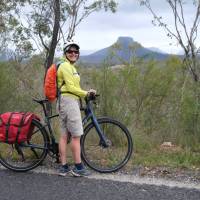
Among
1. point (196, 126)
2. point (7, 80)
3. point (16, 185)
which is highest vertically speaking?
point (7, 80)

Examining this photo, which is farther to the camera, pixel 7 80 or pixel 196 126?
pixel 7 80

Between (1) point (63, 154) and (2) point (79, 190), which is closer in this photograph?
(2) point (79, 190)

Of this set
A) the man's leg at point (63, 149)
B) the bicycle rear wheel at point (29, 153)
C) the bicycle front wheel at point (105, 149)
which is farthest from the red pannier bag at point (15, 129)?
the bicycle front wheel at point (105, 149)

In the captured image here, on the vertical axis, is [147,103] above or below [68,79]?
below

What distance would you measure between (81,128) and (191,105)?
2.87 m

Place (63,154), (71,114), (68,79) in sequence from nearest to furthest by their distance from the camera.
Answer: (68,79), (71,114), (63,154)

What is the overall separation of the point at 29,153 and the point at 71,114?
1004mm

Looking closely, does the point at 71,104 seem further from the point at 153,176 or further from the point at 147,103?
the point at 147,103

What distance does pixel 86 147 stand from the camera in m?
6.57

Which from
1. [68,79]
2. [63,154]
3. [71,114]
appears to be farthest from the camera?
[63,154]

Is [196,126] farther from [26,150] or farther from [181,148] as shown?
[26,150]

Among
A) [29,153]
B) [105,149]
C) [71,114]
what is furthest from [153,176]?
[29,153]

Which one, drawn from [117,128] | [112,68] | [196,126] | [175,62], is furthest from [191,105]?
[175,62]

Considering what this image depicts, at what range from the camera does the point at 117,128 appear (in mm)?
6594
